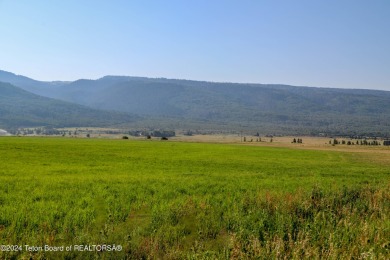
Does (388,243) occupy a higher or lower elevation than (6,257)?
higher

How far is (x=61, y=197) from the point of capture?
17.1m

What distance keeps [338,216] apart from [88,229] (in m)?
9.06

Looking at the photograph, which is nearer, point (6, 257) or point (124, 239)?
point (6, 257)

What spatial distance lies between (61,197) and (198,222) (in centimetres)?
699

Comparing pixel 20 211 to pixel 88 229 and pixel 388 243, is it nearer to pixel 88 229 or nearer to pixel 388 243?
pixel 88 229

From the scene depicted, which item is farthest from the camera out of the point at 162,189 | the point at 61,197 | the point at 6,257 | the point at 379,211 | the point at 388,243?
the point at 162,189

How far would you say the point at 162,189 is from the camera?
20188 mm

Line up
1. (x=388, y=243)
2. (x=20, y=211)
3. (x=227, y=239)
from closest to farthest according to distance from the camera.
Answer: (x=388, y=243) → (x=227, y=239) → (x=20, y=211)

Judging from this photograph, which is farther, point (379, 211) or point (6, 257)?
point (379, 211)

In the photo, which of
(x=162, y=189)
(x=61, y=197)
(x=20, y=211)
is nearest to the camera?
(x=20, y=211)

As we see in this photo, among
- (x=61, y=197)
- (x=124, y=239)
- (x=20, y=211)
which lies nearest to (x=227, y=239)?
(x=124, y=239)

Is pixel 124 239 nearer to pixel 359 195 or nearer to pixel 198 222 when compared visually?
pixel 198 222

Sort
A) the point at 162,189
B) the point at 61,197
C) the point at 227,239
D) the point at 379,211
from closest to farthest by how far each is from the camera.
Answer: the point at 227,239, the point at 379,211, the point at 61,197, the point at 162,189

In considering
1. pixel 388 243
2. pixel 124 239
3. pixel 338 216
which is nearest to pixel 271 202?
pixel 338 216
